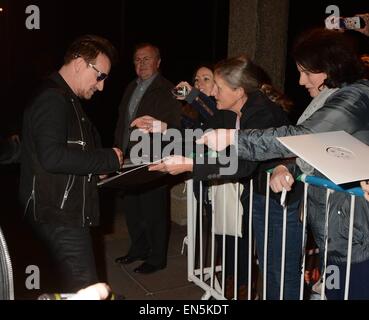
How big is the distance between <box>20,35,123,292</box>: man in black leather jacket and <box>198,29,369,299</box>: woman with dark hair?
726 mm

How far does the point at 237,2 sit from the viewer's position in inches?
204

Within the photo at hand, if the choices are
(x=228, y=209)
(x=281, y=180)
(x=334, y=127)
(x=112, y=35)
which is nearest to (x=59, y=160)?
(x=281, y=180)

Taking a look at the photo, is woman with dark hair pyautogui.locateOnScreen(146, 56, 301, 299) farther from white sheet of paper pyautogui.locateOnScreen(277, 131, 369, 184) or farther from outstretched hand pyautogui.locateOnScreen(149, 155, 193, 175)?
white sheet of paper pyautogui.locateOnScreen(277, 131, 369, 184)

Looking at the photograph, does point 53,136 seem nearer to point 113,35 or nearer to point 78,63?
point 78,63

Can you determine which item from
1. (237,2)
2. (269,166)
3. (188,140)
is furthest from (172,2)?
(269,166)

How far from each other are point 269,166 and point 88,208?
1324mm

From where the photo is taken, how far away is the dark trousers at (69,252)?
2570mm

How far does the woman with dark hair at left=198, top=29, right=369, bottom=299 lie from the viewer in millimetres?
2344

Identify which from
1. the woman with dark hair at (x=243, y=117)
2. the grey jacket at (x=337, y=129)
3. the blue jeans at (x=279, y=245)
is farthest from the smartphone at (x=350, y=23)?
the blue jeans at (x=279, y=245)

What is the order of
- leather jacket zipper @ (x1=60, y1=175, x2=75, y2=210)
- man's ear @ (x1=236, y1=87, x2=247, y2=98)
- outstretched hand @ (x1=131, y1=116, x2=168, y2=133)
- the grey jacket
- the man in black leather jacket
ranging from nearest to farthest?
the grey jacket < the man in black leather jacket < leather jacket zipper @ (x1=60, y1=175, x2=75, y2=210) < man's ear @ (x1=236, y1=87, x2=247, y2=98) < outstretched hand @ (x1=131, y1=116, x2=168, y2=133)

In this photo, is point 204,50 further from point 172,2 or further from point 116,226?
point 116,226

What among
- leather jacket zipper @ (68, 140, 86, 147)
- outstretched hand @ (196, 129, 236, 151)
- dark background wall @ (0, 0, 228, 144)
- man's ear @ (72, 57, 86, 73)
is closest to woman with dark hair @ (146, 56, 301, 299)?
outstretched hand @ (196, 129, 236, 151)

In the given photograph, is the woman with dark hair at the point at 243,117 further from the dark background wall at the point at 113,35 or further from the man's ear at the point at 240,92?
the dark background wall at the point at 113,35

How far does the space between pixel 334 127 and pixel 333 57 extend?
424 mm
